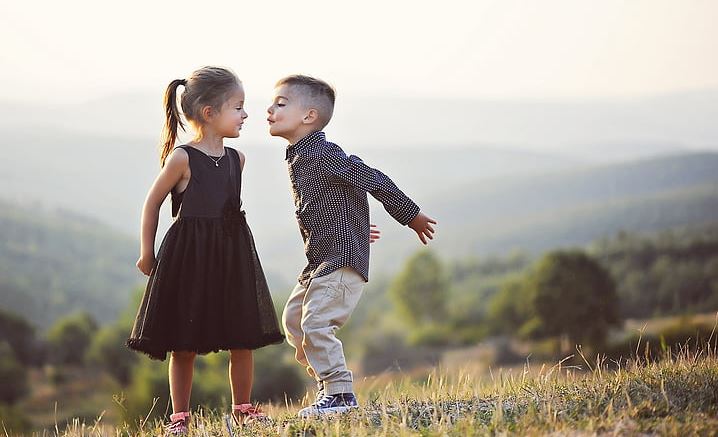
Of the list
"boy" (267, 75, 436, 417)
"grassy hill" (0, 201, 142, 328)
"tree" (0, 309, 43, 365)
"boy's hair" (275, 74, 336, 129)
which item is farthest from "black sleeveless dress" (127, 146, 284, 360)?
"grassy hill" (0, 201, 142, 328)

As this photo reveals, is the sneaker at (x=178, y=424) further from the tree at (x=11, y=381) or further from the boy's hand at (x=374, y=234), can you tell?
the tree at (x=11, y=381)

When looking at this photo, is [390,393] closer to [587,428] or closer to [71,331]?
[587,428]

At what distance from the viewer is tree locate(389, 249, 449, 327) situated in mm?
37312

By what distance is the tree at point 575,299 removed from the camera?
2797cm

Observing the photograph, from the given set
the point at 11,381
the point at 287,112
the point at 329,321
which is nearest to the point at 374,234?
the point at 329,321

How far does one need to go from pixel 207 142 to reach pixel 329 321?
3.44 ft

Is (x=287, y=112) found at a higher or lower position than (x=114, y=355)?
higher

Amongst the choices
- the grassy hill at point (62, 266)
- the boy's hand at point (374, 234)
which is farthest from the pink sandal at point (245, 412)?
the grassy hill at point (62, 266)

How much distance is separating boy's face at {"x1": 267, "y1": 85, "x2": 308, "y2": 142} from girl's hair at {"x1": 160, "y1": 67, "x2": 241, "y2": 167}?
0.25m

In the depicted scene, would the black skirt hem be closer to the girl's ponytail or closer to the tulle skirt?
the tulle skirt

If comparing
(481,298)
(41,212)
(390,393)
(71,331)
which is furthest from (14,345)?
(390,393)

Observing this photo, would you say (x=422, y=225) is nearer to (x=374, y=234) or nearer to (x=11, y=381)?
(x=374, y=234)

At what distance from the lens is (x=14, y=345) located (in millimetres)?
32688

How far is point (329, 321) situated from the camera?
15.0 feet
